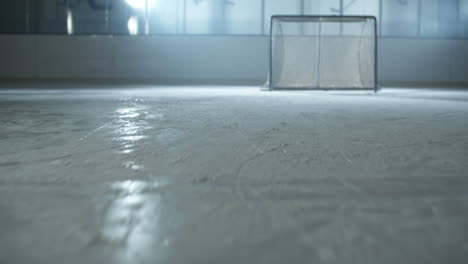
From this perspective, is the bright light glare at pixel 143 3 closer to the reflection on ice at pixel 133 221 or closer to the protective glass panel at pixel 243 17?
the protective glass panel at pixel 243 17

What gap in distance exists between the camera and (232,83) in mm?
11961

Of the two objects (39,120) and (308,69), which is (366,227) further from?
(308,69)

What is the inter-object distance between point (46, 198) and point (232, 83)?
429 inches

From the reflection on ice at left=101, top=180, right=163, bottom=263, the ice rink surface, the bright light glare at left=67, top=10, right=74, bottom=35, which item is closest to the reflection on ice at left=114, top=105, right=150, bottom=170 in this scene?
the ice rink surface

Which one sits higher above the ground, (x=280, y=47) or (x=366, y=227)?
(x=280, y=47)

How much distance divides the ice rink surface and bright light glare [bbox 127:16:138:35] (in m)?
10.2

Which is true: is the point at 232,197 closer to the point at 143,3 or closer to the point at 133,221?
the point at 133,221

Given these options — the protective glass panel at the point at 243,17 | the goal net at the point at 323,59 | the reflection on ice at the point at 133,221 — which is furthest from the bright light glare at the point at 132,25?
the reflection on ice at the point at 133,221

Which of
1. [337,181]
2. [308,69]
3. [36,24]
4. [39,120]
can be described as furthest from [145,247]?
[36,24]

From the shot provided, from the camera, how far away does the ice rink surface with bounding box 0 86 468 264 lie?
83cm

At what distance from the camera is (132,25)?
482 inches

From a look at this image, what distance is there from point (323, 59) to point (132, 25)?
226 inches

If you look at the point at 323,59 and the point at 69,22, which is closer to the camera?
the point at 323,59

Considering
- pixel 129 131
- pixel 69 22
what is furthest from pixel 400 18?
pixel 129 131
